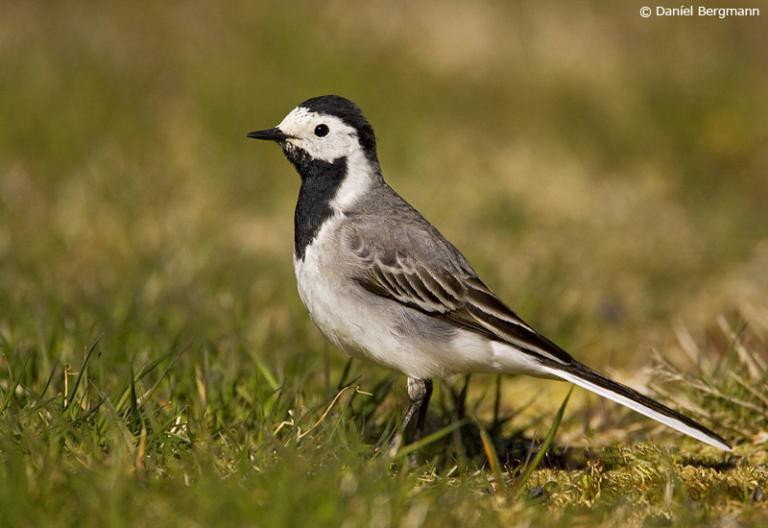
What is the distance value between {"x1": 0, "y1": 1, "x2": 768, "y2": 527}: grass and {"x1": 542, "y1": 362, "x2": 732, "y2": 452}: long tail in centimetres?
15

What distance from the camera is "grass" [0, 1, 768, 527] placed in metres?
3.90

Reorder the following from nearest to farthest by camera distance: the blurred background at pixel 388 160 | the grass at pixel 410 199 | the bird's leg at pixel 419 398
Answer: the grass at pixel 410 199 < the bird's leg at pixel 419 398 < the blurred background at pixel 388 160

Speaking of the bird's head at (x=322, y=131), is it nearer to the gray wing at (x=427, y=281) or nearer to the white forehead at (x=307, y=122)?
the white forehead at (x=307, y=122)

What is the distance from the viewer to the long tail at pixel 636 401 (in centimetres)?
433

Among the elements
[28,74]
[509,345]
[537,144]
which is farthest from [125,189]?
[509,345]

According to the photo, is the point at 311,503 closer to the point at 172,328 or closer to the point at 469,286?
the point at 469,286

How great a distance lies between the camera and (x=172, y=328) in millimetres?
6074

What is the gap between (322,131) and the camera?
5.26 metres

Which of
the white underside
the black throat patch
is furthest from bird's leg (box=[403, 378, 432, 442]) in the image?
the black throat patch

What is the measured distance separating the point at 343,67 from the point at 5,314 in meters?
5.79

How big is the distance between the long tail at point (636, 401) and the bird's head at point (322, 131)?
5.18 feet

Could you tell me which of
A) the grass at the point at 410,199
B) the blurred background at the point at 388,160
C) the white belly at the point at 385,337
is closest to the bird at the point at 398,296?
the white belly at the point at 385,337

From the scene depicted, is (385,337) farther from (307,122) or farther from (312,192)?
(307,122)

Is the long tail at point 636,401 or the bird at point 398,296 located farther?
the bird at point 398,296
